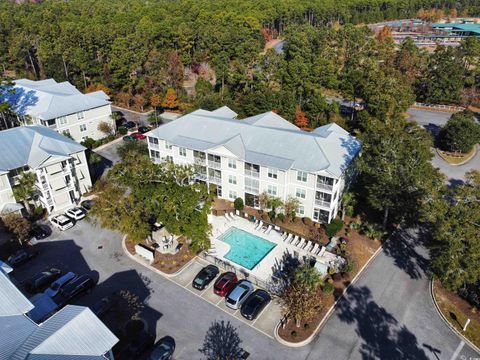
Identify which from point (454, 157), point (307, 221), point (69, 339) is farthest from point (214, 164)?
point (454, 157)

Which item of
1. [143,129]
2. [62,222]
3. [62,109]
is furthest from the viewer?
[143,129]

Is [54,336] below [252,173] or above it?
above

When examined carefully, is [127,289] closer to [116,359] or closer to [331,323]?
[116,359]

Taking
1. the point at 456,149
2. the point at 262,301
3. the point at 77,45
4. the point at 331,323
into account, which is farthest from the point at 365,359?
the point at 77,45

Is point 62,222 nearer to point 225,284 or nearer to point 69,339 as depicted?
point 225,284

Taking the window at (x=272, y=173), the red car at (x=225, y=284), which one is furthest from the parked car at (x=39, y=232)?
the window at (x=272, y=173)

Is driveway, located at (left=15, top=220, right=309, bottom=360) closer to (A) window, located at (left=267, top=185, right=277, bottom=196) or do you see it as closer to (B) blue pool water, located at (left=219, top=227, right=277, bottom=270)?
(B) blue pool water, located at (left=219, top=227, right=277, bottom=270)
